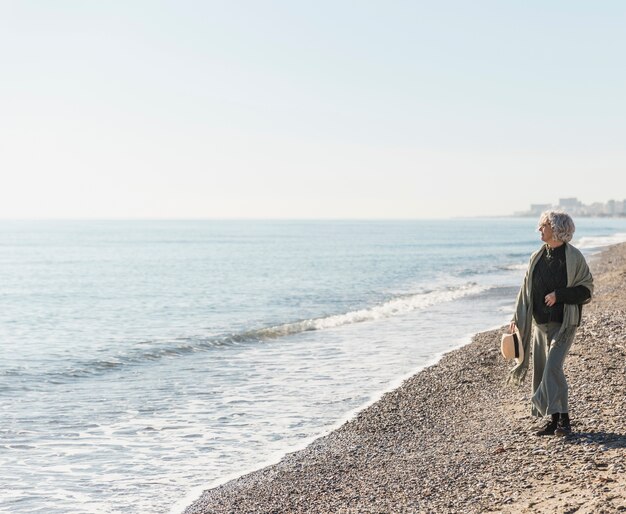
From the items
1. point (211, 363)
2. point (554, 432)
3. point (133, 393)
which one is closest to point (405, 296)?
point (211, 363)

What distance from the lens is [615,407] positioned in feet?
27.7

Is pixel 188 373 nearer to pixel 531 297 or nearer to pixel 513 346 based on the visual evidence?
pixel 513 346

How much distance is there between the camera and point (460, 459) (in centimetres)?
767

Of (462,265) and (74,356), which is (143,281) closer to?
(462,265)

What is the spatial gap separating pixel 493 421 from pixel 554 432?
1338mm

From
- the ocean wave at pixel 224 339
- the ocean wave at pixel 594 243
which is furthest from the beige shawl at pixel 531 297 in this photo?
the ocean wave at pixel 594 243

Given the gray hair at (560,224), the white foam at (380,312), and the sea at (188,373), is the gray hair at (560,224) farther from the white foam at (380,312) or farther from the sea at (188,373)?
the white foam at (380,312)

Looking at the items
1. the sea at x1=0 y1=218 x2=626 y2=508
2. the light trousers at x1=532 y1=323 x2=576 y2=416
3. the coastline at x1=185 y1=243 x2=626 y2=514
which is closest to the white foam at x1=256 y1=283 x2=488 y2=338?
the sea at x1=0 y1=218 x2=626 y2=508

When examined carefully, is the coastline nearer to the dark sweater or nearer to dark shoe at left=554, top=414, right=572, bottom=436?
dark shoe at left=554, top=414, right=572, bottom=436

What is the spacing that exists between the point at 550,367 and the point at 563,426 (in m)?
0.68

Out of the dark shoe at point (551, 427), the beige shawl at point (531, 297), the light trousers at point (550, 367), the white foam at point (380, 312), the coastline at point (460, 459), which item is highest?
the beige shawl at point (531, 297)

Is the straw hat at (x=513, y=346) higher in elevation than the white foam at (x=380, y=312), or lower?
higher

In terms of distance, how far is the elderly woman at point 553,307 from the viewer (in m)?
7.49

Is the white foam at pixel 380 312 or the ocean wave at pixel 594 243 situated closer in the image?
the white foam at pixel 380 312
